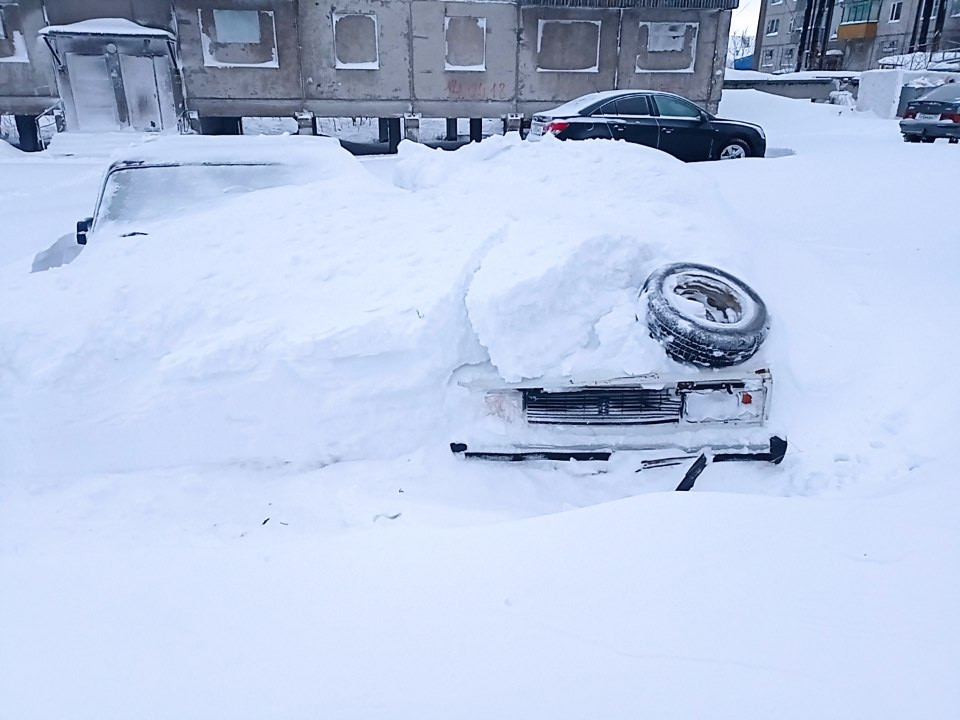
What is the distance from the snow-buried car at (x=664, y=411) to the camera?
129 inches

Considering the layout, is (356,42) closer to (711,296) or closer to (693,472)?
(711,296)

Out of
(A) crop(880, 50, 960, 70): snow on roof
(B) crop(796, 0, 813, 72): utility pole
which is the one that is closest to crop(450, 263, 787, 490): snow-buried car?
(A) crop(880, 50, 960, 70): snow on roof

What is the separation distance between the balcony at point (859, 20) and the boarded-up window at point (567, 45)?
111ft

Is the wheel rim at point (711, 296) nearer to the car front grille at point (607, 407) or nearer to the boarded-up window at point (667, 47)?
the car front grille at point (607, 407)

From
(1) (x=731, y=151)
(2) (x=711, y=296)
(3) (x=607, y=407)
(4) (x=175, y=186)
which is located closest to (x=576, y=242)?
(2) (x=711, y=296)

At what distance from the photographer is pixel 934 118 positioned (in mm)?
13672

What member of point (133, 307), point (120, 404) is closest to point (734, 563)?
point (120, 404)

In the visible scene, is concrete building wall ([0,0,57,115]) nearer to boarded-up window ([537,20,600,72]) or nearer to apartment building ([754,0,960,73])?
boarded-up window ([537,20,600,72])

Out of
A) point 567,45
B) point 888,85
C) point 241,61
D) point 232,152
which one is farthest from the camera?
point 888,85

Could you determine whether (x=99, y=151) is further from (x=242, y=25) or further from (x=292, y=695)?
(x=292, y=695)

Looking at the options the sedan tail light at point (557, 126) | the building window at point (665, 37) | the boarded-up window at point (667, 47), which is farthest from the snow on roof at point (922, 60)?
the sedan tail light at point (557, 126)

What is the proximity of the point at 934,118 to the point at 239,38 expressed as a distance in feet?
54.1

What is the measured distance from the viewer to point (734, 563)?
2484mm

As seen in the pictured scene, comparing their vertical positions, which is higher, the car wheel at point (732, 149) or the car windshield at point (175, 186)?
the car windshield at point (175, 186)
